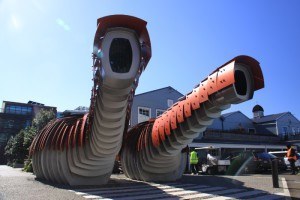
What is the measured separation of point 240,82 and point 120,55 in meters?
3.36

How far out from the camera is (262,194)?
30.8ft

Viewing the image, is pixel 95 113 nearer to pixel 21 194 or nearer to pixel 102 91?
pixel 102 91

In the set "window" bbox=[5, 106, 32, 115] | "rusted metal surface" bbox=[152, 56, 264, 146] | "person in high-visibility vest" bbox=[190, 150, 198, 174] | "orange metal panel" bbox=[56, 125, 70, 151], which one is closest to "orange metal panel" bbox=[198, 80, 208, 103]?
"rusted metal surface" bbox=[152, 56, 264, 146]

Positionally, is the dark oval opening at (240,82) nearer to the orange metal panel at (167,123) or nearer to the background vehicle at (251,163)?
the orange metal panel at (167,123)

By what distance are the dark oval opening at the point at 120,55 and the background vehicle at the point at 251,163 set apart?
14.3 m

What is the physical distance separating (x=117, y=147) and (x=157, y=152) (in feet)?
6.13

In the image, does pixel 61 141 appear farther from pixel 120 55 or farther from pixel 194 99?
pixel 194 99

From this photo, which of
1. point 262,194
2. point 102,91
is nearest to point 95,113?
point 102,91

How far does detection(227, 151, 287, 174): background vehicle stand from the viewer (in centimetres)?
2077

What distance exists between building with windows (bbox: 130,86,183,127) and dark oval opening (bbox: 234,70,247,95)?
1935cm

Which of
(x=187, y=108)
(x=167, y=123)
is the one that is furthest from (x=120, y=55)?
(x=167, y=123)

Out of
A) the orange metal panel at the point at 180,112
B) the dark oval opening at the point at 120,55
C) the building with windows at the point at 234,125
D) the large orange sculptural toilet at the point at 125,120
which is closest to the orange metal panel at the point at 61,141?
the large orange sculptural toilet at the point at 125,120

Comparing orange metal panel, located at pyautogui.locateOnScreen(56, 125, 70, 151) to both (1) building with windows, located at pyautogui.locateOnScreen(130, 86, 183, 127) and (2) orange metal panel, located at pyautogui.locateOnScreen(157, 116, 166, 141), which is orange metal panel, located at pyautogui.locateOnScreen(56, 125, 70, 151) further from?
(1) building with windows, located at pyautogui.locateOnScreen(130, 86, 183, 127)

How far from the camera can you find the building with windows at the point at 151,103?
2890 centimetres
